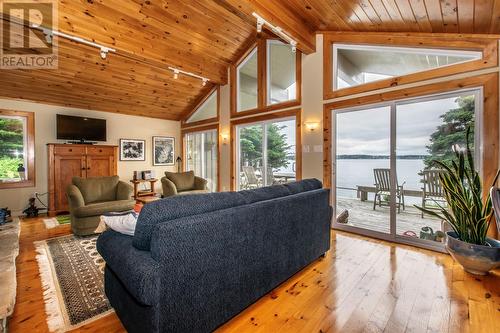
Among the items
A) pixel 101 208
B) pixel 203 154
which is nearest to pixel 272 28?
pixel 101 208

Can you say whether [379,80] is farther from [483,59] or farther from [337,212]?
[337,212]

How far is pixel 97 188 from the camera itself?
432 centimetres

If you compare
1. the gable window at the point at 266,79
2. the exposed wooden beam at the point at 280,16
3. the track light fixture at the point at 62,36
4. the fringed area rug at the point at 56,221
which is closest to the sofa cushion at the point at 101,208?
the fringed area rug at the point at 56,221

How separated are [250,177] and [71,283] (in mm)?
3987

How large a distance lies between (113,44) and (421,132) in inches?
196

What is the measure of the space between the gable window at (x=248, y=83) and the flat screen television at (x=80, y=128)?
3.44 m

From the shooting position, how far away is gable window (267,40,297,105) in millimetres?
4871

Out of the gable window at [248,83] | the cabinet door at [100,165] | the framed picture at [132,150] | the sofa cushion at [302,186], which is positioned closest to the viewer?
the sofa cushion at [302,186]

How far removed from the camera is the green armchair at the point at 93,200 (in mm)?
3605

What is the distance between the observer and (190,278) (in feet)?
4.70

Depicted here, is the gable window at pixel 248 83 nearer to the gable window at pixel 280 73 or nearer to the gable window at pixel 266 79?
the gable window at pixel 266 79

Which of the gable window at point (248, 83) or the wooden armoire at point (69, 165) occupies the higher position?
the gable window at point (248, 83)

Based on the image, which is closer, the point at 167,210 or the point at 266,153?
the point at 167,210

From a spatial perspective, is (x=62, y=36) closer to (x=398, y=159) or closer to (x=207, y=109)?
(x=207, y=109)
